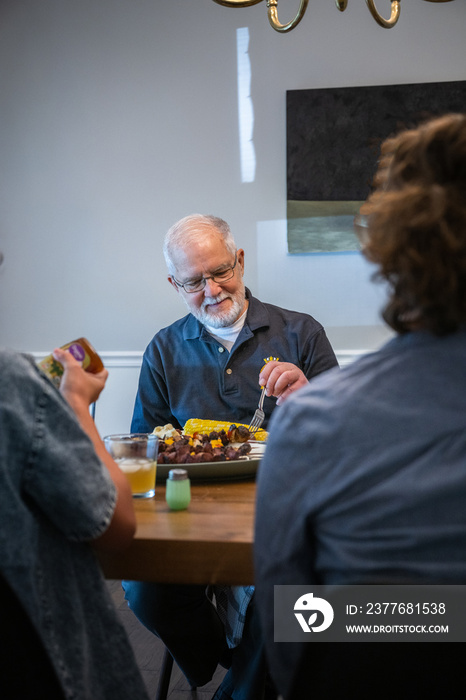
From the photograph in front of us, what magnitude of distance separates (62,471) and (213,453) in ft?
2.22

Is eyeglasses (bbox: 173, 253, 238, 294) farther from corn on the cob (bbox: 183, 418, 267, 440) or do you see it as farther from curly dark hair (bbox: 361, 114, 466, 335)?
curly dark hair (bbox: 361, 114, 466, 335)

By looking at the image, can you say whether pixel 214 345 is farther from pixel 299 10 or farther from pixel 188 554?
pixel 188 554

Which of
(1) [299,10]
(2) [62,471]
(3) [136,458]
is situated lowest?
(3) [136,458]

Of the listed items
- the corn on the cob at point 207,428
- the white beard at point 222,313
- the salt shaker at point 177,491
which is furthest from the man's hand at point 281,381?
the salt shaker at point 177,491

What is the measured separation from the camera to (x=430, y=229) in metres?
0.72

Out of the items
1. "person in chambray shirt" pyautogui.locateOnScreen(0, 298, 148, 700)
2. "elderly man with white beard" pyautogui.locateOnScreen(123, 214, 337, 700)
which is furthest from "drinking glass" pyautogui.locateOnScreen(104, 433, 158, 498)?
"elderly man with white beard" pyautogui.locateOnScreen(123, 214, 337, 700)

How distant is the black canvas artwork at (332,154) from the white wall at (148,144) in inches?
2.8

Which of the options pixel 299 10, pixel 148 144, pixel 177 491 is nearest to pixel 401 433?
pixel 177 491

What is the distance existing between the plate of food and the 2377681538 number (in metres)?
0.70

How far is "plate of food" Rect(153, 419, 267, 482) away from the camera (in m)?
1.40

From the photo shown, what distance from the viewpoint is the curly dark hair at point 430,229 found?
0.72 meters

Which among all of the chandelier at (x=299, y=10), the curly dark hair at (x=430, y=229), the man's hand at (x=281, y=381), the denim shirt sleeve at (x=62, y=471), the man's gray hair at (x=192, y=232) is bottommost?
the man's hand at (x=281, y=381)

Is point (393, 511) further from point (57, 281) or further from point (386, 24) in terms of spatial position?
point (57, 281)

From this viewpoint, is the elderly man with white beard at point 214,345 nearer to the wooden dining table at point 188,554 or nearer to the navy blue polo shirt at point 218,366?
the navy blue polo shirt at point 218,366
